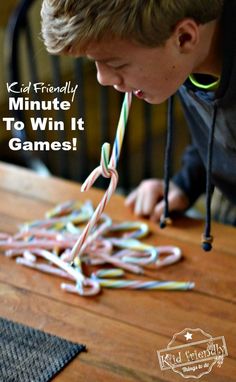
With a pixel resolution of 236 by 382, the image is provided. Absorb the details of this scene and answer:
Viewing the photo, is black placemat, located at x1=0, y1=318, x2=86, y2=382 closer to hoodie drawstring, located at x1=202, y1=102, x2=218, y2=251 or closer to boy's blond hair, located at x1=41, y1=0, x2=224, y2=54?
hoodie drawstring, located at x1=202, y1=102, x2=218, y2=251

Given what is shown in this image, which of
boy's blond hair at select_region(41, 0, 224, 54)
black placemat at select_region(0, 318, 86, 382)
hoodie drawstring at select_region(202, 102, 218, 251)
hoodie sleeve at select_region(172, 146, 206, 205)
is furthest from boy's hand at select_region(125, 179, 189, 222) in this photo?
boy's blond hair at select_region(41, 0, 224, 54)

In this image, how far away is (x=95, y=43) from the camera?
757 mm

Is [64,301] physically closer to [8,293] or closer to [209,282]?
[8,293]

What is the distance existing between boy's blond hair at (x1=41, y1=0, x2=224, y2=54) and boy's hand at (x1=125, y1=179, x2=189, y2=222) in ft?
1.54

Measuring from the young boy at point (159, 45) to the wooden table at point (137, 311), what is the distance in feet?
0.24

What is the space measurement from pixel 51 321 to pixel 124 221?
0.31m

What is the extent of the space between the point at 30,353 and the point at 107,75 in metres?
0.36

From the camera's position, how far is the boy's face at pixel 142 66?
77 cm

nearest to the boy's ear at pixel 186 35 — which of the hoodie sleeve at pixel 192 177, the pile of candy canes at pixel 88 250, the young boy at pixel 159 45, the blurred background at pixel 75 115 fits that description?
the young boy at pixel 159 45

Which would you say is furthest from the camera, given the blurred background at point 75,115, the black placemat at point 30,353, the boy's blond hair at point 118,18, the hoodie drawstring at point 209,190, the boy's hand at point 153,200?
the blurred background at point 75,115

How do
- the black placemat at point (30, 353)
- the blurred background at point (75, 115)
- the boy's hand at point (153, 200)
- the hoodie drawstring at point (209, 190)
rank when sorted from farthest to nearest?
1. the blurred background at point (75, 115)
2. the boy's hand at point (153, 200)
3. the hoodie drawstring at point (209, 190)
4. the black placemat at point (30, 353)

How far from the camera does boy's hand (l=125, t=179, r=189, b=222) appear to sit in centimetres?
120

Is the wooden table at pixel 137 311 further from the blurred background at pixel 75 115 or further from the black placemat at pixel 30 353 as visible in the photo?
the blurred background at pixel 75 115

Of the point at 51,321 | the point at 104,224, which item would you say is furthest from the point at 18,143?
the point at 51,321
